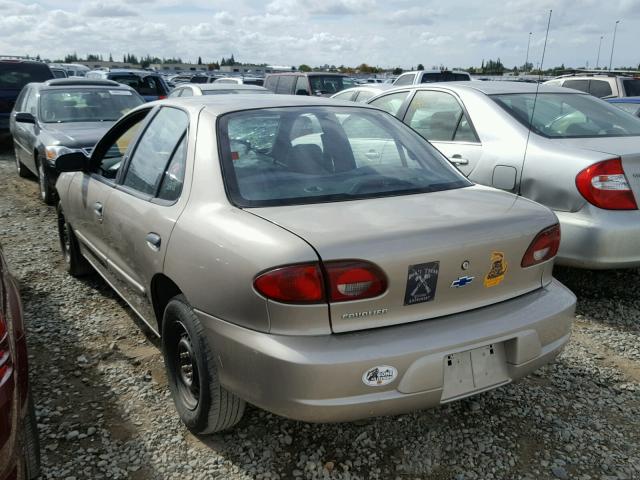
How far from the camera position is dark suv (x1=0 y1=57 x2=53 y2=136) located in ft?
38.0

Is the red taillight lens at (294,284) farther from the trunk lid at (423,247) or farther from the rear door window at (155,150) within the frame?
the rear door window at (155,150)

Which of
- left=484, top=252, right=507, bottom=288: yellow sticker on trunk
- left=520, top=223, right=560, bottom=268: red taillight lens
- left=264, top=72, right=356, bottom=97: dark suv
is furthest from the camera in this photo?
left=264, top=72, right=356, bottom=97: dark suv

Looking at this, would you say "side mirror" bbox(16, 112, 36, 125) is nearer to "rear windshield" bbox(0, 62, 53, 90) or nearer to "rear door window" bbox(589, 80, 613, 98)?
"rear windshield" bbox(0, 62, 53, 90)

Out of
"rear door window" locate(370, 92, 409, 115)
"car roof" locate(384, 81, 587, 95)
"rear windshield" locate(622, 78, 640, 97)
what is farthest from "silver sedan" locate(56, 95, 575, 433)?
"rear windshield" locate(622, 78, 640, 97)


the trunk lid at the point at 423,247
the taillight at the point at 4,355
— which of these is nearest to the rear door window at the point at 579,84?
the trunk lid at the point at 423,247

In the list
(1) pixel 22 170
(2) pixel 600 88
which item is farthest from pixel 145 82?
(2) pixel 600 88

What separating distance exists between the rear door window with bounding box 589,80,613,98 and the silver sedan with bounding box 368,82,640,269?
624 centimetres

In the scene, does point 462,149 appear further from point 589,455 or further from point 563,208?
point 589,455

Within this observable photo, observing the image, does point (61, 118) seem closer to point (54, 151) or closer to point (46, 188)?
point (46, 188)

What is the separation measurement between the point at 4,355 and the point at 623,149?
3.87 metres

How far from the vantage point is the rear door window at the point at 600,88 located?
34.4 feet

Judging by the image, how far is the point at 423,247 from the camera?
7.00 feet

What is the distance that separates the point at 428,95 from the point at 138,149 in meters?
3.03

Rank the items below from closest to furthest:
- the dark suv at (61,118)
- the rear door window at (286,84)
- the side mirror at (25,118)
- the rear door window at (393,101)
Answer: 1. the rear door window at (393,101)
2. the dark suv at (61,118)
3. the side mirror at (25,118)
4. the rear door window at (286,84)
